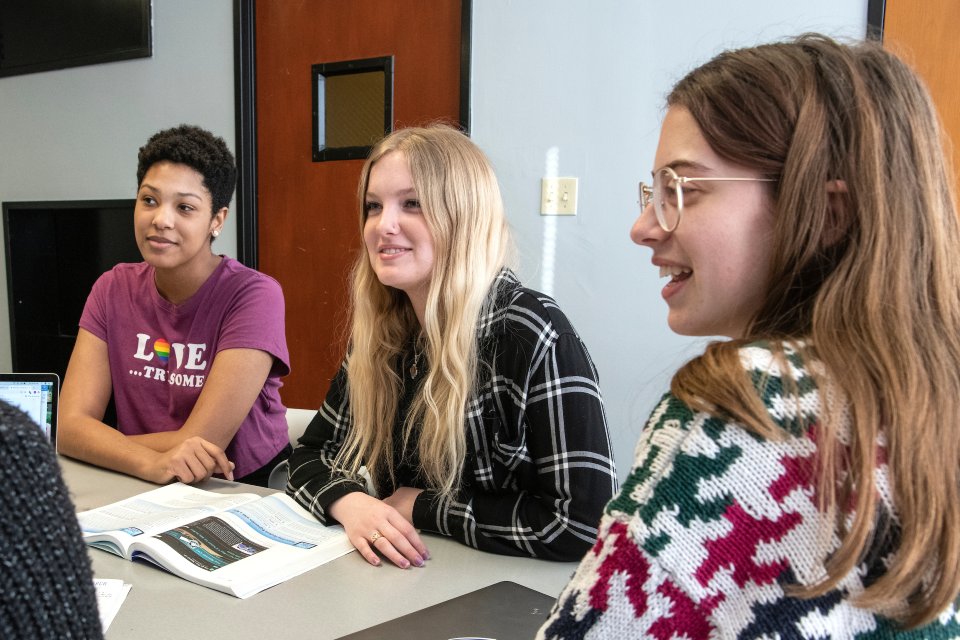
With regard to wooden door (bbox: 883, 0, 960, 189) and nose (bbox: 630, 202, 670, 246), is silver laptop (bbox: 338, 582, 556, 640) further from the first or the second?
wooden door (bbox: 883, 0, 960, 189)

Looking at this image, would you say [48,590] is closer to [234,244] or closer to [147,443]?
[147,443]

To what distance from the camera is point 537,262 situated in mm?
2535

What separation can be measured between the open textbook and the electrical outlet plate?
143cm

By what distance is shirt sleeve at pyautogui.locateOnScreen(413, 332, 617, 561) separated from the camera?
1163 millimetres

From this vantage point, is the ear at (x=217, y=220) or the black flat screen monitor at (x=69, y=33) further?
the black flat screen monitor at (x=69, y=33)

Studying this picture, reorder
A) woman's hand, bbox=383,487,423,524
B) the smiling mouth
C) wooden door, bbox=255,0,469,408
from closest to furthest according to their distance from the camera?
the smiling mouth, woman's hand, bbox=383,487,423,524, wooden door, bbox=255,0,469,408

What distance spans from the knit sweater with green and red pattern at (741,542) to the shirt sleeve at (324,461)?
30.4 inches

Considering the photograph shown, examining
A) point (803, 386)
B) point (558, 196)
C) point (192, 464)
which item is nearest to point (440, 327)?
point (192, 464)

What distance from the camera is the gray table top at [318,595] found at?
90cm

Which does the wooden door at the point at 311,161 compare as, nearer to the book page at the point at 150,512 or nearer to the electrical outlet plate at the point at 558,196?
the electrical outlet plate at the point at 558,196

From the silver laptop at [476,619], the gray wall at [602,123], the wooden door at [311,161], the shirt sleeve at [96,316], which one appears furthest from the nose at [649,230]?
the wooden door at [311,161]

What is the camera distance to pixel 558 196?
8.10 ft

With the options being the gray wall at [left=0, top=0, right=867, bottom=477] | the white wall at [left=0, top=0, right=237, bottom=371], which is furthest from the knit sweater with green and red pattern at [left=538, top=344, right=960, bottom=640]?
the white wall at [left=0, top=0, right=237, bottom=371]

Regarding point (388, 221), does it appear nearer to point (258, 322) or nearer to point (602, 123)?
point (258, 322)
